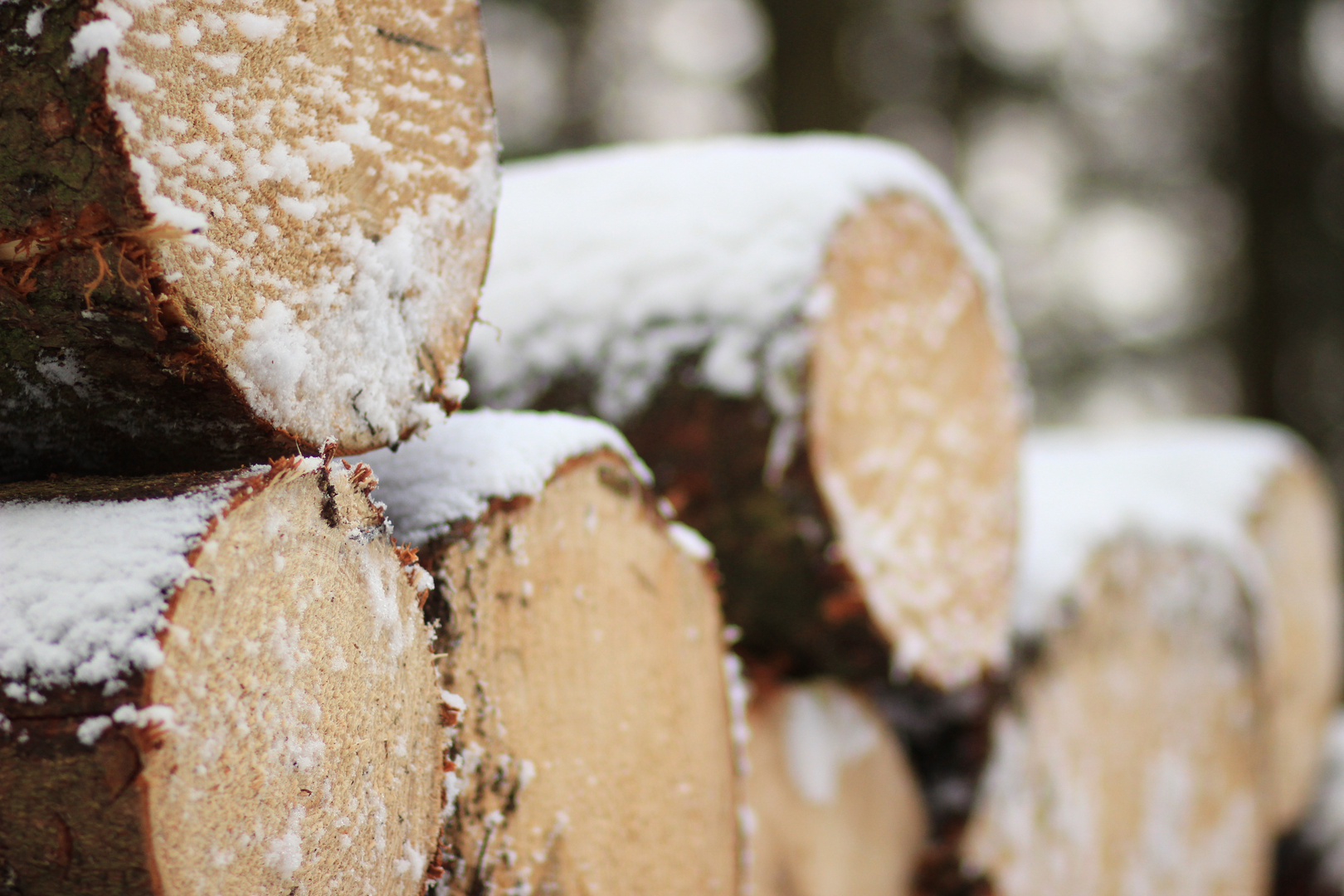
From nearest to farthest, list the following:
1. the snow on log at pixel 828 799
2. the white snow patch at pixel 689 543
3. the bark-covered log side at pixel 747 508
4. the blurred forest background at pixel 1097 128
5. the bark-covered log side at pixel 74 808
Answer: the bark-covered log side at pixel 74 808 → the white snow patch at pixel 689 543 → the bark-covered log side at pixel 747 508 → the snow on log at pixel 828 799 → the blurred forest background at pixel 1097 128

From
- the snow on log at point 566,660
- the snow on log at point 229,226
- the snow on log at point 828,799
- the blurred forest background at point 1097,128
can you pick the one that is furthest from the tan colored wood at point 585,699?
the blurred forest background at point 1097,128

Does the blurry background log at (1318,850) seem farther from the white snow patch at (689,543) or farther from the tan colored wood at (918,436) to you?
the white snow patch at (689,543)

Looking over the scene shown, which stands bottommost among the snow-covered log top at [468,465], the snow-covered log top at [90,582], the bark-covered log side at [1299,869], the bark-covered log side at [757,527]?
the bark-covered log side at [1299,869]

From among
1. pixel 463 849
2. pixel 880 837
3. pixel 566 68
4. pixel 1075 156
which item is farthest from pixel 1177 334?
pixel 463 849

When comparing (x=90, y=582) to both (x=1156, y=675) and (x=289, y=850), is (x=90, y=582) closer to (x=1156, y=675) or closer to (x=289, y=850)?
(x=289, y=850)

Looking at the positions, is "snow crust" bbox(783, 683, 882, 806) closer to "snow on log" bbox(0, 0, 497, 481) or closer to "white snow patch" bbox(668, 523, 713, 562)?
"white snow patch" bbox(668, 523, 713, 562)

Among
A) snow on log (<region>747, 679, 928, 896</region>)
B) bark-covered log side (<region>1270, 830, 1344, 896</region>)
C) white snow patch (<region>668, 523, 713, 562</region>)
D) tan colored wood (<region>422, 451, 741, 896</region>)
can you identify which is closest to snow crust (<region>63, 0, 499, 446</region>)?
tan colored wood (<region>422, 451, 741, 896</region>)
